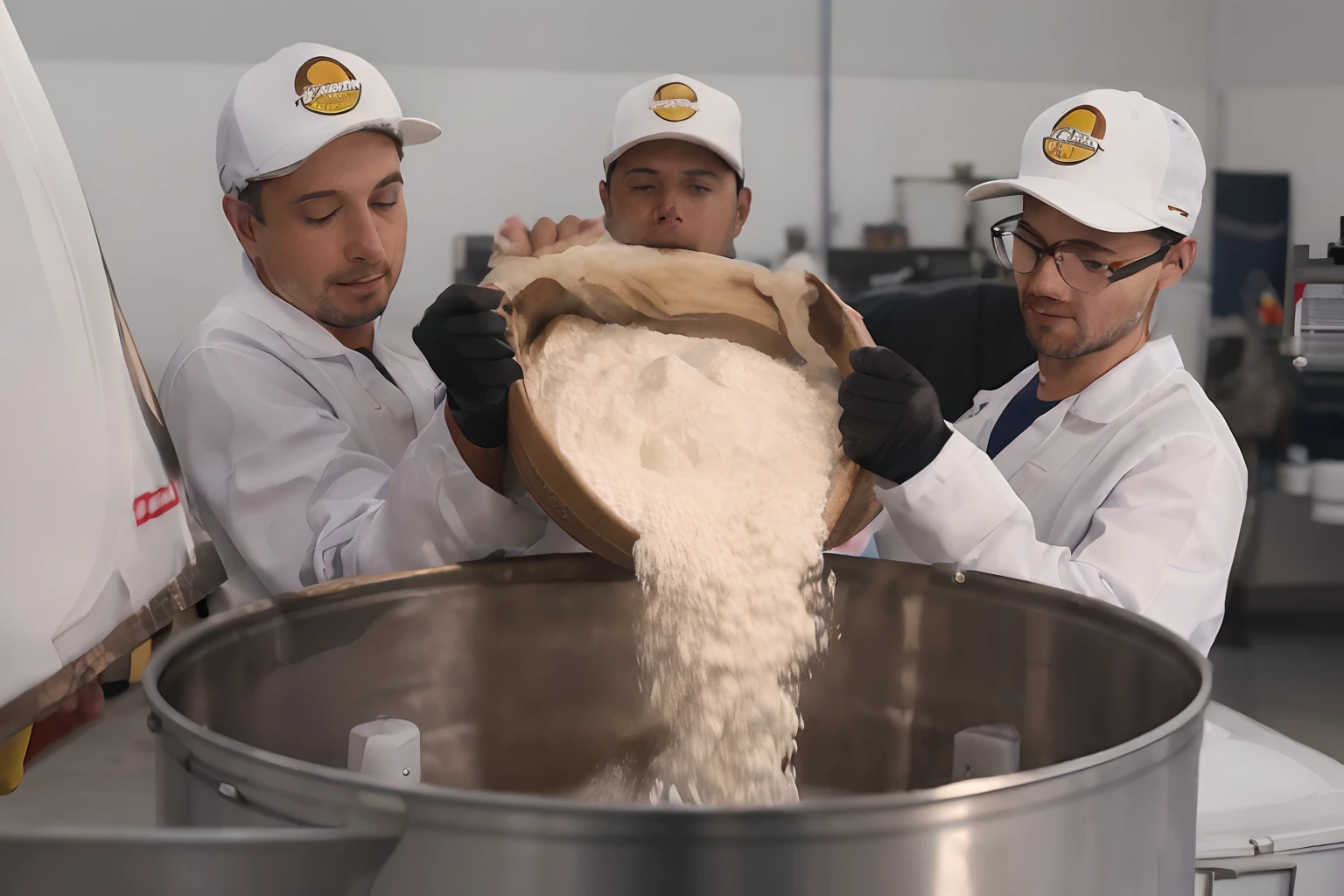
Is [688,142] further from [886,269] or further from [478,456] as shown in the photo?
[886,269]

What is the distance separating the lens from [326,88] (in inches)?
55.2

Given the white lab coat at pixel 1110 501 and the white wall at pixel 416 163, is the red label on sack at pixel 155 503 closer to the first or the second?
the white lab coat at pixel 1110 501

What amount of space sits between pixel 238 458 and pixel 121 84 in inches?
43.3

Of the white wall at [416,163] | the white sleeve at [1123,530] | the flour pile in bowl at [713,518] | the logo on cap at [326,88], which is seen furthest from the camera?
the white wall at [416,163]

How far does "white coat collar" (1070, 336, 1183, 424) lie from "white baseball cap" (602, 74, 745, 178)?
59 centimetres

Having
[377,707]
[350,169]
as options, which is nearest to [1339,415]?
[350,169]

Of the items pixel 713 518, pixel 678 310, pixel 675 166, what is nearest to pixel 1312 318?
pixel 675 166

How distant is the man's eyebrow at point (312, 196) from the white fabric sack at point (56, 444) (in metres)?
0.85

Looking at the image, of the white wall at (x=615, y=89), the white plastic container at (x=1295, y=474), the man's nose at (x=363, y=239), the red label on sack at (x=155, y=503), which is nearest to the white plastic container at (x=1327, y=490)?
the white plastic container at (x=1295, y=474)

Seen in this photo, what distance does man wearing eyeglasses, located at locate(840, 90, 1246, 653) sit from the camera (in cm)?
107

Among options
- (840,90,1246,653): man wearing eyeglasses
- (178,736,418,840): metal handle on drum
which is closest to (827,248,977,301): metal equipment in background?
(840,90,1246,653): man wearing eyeglasses

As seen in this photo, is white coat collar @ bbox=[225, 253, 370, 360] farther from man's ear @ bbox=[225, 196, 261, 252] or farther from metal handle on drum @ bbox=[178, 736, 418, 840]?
metal handle on drum @ bbox=[178, 736, 418, 840]

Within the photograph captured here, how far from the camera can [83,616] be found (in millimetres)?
564

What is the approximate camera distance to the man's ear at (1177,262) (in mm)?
1371
